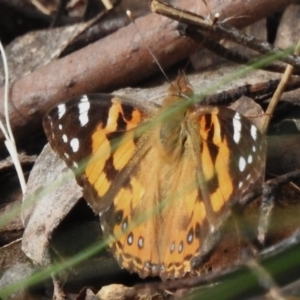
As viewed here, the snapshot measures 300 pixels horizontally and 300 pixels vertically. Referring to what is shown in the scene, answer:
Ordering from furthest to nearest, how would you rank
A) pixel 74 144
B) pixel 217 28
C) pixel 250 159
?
pixel 74 144
pixel 217 28
pixel 250 159

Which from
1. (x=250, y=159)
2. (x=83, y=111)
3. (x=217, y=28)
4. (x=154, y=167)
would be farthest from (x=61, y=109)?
(x=250, y=159)

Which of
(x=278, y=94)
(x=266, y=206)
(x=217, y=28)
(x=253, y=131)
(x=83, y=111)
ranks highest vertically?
(x=217, y=28)

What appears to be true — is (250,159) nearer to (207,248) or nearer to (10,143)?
(207,248)

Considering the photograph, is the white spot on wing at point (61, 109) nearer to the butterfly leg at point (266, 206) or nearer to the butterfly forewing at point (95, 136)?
the butterfly forewing at point (95, 136)

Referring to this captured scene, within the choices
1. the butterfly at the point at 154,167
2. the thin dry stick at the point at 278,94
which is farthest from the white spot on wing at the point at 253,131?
the thin dry stick at the point at 278,94

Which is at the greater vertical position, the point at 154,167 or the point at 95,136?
the point at 95,136

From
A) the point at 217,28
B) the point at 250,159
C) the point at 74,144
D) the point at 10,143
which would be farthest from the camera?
the point at 10,143

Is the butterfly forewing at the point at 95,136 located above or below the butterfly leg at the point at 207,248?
above

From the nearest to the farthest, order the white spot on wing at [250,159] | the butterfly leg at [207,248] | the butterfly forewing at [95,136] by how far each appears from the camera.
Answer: the white spot on wing at [250,159] → the butterfly leg at [207,248] → the butterfly forewing at [95,136]
